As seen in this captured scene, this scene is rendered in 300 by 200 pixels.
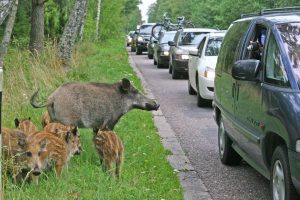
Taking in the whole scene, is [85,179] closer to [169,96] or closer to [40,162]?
[40,162]

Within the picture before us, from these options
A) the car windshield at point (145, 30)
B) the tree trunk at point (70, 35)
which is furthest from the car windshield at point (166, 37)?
the car windshield at point (145, 30)

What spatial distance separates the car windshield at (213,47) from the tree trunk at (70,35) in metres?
3.71

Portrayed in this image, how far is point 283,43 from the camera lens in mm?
6227

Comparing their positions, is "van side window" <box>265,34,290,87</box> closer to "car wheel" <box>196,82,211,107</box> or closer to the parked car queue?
the parked car queue

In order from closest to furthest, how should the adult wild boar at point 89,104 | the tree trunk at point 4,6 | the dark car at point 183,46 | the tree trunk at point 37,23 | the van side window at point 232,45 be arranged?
1. the tree trunk at point 4,6
2. the van side window at point 232,45
3. the adult wild boar at point 89,104
4. the tree trunk at point 37,23
5. the dark car at point 183,46

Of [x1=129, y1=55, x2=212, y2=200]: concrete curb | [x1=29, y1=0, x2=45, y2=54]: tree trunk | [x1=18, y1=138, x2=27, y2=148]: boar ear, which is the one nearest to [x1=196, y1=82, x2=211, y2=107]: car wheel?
[x1=129, y1=55, x2=212, y2=200]: concrete curb

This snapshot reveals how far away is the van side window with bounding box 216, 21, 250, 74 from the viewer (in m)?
7.83

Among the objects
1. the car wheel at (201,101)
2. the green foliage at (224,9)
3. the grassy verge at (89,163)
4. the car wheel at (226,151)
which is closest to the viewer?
the grassy verge at (89,163)

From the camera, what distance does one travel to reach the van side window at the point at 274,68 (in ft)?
19.4

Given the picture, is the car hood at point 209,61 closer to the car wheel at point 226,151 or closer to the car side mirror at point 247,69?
the car wheel at point 226,151

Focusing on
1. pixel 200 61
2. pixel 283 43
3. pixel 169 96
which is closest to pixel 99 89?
pixel 283 43

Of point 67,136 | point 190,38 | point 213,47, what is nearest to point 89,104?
point 67,136

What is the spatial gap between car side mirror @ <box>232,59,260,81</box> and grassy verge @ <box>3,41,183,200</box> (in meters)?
1.54

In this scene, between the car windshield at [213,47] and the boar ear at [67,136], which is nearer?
the boar ear at [67,136]
